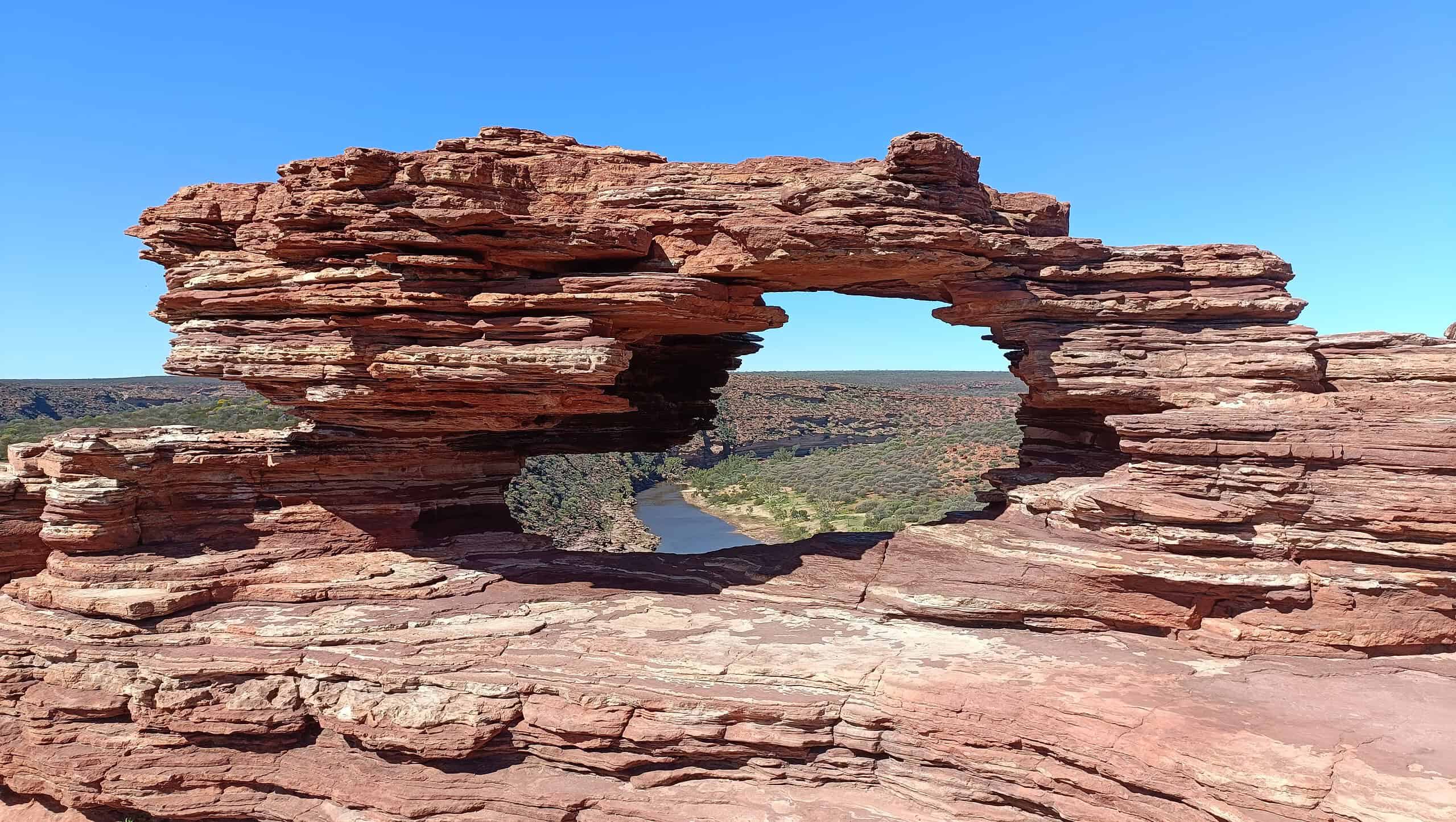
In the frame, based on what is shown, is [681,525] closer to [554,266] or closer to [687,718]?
[554,266]

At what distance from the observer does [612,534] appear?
42719 millimetres

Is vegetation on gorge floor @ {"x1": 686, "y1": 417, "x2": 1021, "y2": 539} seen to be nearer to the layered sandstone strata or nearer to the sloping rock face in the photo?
the sloping rock face

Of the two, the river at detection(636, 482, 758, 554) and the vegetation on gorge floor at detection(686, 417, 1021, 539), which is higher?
the vegetation on gorge floor at detection(686, 417, 1021, 539)

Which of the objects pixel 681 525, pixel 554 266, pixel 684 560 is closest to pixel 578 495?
pixel 681 525

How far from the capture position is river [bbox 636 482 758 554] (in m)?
47.3

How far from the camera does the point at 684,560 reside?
18.5m

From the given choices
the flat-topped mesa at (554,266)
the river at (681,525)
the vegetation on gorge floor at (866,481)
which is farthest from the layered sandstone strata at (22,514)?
the vegetation on gorge floor at (866,481)

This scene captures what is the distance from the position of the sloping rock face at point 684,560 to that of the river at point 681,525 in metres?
24.7

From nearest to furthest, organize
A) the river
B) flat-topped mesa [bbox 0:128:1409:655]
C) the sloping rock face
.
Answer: the sloping rock face, flat-topped mesa [bbox 0:128:1409:655], the river

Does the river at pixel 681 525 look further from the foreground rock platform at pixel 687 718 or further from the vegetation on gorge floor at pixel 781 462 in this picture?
the foreground rock platform at pixel 687 718

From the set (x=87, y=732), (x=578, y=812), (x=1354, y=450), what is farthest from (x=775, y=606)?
(x=87, y=732)

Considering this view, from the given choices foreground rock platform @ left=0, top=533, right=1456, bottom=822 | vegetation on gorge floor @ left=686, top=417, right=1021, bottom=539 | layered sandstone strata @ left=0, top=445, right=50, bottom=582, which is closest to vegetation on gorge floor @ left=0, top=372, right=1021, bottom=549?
vegetation on gorge floor @ left=686, top=417, right=1021, bottom=539

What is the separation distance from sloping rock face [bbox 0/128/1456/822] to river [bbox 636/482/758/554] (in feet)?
81.2

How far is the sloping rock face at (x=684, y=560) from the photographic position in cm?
1214
